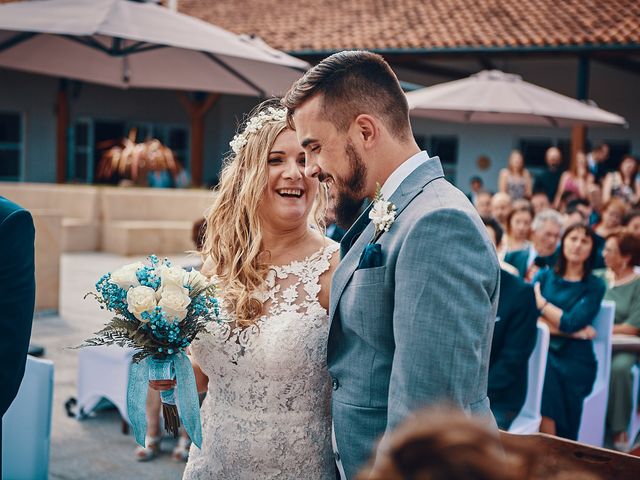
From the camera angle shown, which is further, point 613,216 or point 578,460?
point 613,216

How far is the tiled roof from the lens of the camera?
16.2m

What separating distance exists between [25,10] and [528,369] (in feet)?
15.8

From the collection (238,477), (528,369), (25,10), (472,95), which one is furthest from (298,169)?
(472,95)

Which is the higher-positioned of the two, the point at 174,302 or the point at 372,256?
the point at 372,256

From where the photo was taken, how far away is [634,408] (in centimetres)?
598

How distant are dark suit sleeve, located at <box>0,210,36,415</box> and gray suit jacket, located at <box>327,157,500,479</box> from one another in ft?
3.10

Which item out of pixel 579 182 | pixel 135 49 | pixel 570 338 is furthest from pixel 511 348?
pixel 579 182

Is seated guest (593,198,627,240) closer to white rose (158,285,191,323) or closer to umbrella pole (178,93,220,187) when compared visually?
white rose (158,285,191,323)

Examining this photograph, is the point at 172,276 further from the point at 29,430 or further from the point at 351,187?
the point at 29,430

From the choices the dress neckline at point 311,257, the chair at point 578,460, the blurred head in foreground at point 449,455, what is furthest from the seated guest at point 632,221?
the blurred head in foreground at point 449,455

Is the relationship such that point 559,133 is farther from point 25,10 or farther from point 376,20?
point 25,10

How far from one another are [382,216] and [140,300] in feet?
2.73

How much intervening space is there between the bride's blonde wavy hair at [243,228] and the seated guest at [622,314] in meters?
3.86

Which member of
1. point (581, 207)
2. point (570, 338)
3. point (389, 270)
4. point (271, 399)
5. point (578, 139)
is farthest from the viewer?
point (578, 139)
